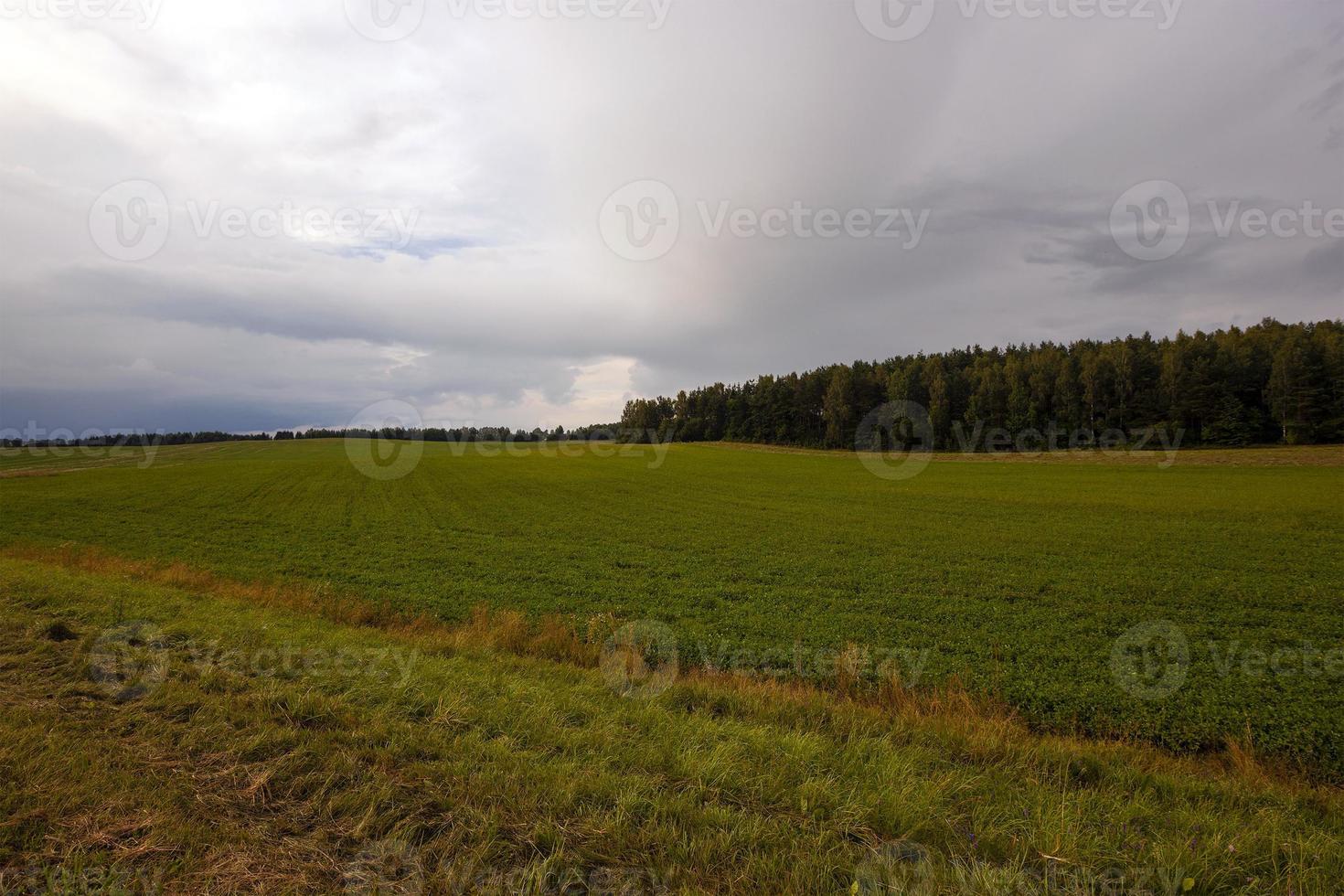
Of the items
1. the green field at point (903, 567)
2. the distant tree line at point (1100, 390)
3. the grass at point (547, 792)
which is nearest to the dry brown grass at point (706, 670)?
the grass at point (547, 792)

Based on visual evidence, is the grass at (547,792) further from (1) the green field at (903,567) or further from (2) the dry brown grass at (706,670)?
(1) the green field at (903,567)

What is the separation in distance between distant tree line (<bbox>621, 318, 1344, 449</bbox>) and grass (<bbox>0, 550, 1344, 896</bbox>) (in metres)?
108

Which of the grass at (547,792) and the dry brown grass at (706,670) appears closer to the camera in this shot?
the grass at (547,792)

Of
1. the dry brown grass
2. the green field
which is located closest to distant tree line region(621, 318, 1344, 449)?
the green field

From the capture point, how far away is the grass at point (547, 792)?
3420mm

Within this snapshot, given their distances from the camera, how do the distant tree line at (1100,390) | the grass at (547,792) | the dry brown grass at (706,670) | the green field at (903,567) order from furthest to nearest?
the distant tree line at (1100,390) → the green field at (903,567) → the dry brown grass at (706,670) → the grass at (547,792)

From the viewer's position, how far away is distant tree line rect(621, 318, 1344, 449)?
7681cm

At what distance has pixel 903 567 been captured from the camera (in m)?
20.8

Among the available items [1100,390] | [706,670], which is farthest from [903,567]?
[1100,390]

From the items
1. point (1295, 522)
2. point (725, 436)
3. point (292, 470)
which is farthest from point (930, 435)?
point (292, 470)

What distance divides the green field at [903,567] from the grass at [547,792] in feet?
10.7

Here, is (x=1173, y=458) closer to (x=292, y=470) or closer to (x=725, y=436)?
(x=725, y=436)

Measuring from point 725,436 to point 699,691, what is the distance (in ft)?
447

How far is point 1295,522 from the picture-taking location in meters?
28.0
